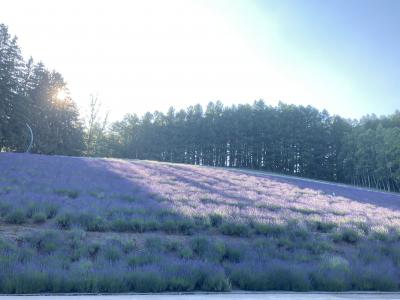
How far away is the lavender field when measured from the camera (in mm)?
6430

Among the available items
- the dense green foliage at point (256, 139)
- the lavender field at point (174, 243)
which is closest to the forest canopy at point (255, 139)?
the dense green foliage at point (256, 139)

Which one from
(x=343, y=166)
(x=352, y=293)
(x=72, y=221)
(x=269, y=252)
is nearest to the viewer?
(x=352, y=293)

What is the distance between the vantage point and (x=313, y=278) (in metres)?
7.36

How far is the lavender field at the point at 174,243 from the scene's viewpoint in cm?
643

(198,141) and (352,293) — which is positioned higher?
(198,141)

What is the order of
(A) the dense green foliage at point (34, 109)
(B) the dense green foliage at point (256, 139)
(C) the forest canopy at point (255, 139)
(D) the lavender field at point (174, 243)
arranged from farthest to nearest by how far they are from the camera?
(B) the dense green foliage at point (256, 139) < (C) the forest canopy at point (255, 139) < (A) the dense green foliage at point (34, 109) < (D) the lavender field at point (174, 243)

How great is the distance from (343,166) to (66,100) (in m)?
57.6

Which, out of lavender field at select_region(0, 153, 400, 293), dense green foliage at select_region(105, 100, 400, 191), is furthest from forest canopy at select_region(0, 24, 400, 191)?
lavender field at select_region(0, 153, 400, 293)

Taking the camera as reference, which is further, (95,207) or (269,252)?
(95,207)

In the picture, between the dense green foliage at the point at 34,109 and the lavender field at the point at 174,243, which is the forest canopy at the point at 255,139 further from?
the lavender field at the point at 174,243

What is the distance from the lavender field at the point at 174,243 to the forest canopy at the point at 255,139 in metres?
51.3

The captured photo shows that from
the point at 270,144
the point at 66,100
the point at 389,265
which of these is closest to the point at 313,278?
the point at 389,265

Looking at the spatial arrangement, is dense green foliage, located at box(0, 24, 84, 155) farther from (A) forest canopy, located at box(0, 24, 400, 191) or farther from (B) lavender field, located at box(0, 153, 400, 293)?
(B) lavender field, located at box(0, 153, 400, 293)

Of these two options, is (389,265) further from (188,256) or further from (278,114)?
(278,114)
